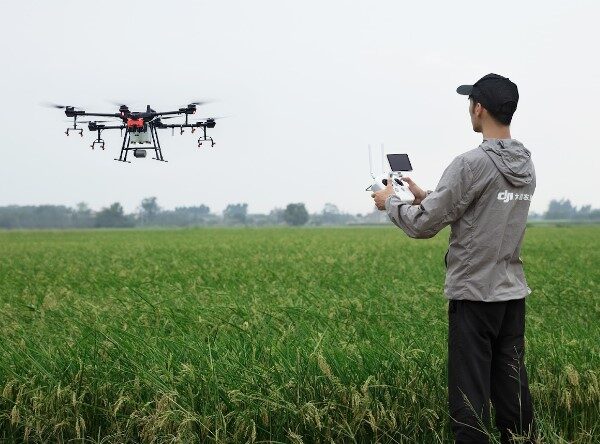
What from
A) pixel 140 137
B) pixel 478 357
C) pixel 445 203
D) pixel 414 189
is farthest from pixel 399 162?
pixel 140 137

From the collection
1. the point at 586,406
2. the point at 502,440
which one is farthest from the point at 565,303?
the point at 502,440

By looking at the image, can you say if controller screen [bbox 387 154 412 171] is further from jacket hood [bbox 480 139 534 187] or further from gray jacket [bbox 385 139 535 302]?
jacket hood [bbox 480 139 534 187]

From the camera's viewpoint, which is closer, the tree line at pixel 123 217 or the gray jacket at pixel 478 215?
the gray jacket at pixel 478 215

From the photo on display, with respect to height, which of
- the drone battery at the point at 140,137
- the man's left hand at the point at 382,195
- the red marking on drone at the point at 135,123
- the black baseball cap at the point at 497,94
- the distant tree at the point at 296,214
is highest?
the black baseball cap at the point at 497,94

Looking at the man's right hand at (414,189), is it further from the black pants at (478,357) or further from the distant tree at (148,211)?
the distant tree at (148,211)

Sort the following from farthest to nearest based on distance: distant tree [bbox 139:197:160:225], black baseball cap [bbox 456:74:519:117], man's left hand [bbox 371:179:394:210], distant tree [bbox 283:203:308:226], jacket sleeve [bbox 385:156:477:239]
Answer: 1. distant tree [bbox 283:203:308:226]
2. distant tree [bbox 139:197:160:225]
3. man's left hand [bbox 371:179:394:210]
4. black baseball cap [bbox 456:74:519:117]
5. jacket sleeve [bbox 385:156:477:239]

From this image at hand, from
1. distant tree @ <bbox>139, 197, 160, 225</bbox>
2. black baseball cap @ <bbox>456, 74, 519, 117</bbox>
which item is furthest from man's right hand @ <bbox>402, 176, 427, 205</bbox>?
distant tree @ <bbox>139, 197, 160, 225</bbox>

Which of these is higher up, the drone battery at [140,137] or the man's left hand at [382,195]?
the drone battery at [140,137]

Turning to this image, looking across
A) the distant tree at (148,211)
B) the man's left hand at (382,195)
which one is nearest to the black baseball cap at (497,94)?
the man's left hand at (382,195)
